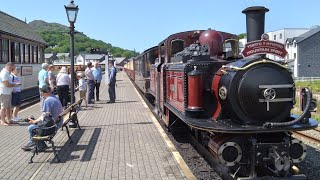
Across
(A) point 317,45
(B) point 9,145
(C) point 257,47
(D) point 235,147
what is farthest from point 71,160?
(A) point 317,45

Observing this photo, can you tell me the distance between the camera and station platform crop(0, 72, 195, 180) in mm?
6652

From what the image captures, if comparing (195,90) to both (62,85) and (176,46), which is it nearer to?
(176,46)

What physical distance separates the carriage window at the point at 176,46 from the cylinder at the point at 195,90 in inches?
128

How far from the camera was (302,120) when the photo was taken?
6.15 metres

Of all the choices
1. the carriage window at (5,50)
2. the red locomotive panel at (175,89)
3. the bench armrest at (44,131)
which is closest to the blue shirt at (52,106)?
the bench armrest at (44,131)

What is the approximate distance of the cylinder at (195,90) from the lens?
21.3 ft

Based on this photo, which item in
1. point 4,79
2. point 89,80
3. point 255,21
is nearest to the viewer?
point 255,21

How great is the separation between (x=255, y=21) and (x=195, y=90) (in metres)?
1.52

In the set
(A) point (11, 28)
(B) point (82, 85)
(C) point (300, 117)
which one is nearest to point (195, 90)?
(C) point (300, 117)

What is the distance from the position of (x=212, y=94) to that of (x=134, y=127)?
16.6 feet

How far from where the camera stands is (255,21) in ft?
21.4

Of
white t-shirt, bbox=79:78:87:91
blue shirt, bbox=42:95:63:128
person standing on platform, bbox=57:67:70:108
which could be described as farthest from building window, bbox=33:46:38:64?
blue shirt, bbox=42:95:63:128

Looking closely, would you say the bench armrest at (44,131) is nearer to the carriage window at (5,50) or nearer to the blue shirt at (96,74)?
the blue shirt at (96,74)

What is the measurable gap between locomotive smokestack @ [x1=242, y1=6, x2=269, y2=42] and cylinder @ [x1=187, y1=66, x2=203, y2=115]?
1.13 m
